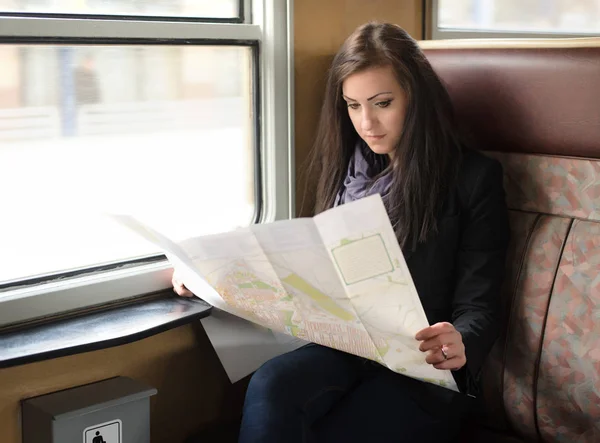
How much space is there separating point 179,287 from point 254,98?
0.54 metres

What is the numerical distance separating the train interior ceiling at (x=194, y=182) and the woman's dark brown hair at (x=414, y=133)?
16cm

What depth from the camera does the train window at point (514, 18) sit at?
2.56 metres

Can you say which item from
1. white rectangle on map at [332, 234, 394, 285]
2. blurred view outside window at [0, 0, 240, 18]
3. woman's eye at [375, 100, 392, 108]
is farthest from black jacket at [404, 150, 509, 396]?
blurred view outside window at [0, 0, 240, 18]

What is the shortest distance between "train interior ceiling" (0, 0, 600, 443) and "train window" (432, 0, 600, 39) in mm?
492

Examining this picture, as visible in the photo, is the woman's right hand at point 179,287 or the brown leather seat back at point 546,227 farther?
the woman's right hand at point 179,287

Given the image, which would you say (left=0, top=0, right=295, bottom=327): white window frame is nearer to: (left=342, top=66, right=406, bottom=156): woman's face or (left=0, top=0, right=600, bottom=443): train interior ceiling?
(left=0, top=0, right=600, bottom=443): train interior ceiling

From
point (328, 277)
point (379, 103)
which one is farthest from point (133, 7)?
point (328, 277)

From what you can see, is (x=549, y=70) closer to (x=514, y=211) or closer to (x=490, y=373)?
(x=514, y=211)

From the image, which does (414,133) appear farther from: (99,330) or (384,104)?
(99,330)

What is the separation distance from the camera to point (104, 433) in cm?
172

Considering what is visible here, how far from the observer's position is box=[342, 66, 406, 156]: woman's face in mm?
1866

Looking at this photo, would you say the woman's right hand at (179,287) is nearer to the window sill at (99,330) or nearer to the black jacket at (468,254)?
the window sill at (99,330)

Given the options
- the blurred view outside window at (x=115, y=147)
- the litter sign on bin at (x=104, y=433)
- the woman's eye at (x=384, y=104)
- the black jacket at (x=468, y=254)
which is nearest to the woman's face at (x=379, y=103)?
the woman's eye at (x=384, y=104)

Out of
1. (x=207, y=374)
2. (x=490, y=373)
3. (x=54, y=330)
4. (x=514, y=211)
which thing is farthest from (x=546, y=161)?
(x=54, y=330)
